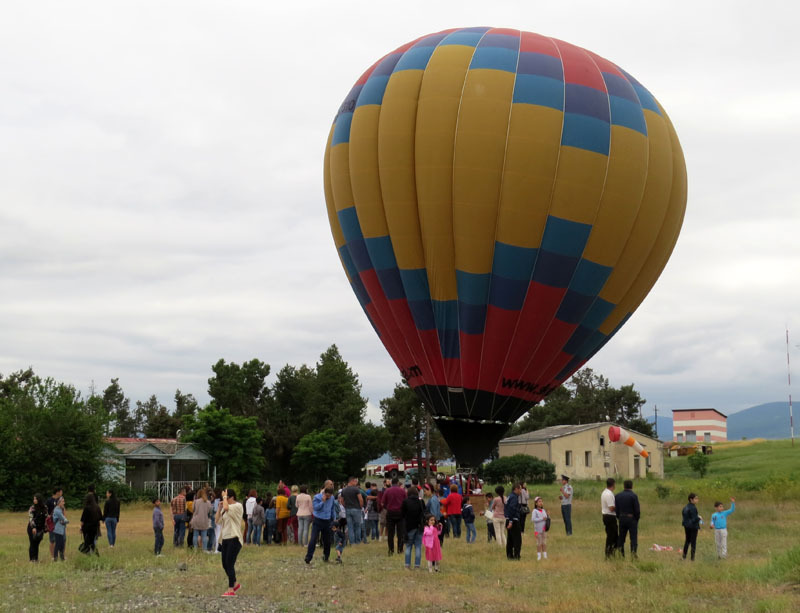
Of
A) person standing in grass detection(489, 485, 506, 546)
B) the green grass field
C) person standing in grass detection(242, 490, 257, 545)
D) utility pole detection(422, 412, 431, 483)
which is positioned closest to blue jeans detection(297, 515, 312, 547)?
the green grass field

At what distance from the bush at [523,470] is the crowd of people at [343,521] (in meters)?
30.4

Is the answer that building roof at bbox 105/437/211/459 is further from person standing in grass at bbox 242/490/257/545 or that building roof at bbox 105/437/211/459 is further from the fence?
person standing in grass at bbox 242/490/257/545

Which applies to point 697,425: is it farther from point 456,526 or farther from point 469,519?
point 469,519

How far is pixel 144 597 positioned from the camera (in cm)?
1198

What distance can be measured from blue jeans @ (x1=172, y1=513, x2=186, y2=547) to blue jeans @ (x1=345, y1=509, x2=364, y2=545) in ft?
11.9

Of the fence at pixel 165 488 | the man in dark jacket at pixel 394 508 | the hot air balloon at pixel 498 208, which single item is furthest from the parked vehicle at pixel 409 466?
the man in dark jacket at pixel 394 508

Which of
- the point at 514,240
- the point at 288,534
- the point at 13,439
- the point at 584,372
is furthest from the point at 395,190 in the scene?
the point at 584,372

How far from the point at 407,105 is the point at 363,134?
162cm

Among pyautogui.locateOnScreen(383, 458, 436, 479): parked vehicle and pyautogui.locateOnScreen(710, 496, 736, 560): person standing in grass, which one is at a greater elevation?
pyautogui.locateOnScreen(383, 458, 436, 479): parked vehicle

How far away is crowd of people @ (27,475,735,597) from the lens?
1552 centimetres

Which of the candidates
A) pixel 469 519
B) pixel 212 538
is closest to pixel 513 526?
pixel 469 519

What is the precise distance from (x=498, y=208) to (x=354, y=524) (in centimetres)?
882

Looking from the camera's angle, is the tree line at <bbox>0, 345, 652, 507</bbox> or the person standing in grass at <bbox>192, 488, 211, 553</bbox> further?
the tree line at <bbox>0, 345, 652, 507</bbox>

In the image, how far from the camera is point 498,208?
22.5 m
